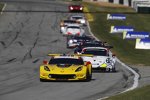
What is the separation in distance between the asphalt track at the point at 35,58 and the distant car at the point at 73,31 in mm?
845

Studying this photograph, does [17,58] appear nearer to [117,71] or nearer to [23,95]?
[117,71]

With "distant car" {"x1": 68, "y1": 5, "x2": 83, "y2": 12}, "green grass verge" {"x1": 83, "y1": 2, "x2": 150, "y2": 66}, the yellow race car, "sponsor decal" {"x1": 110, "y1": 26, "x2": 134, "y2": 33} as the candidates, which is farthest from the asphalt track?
"sponsor decal" {"x1": 110, "y1": 26, "x2": 134, "y2": 33}

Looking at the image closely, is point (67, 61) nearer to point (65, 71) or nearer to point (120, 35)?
point (65, 71)

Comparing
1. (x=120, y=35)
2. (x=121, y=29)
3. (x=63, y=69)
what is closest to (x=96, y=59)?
(x=63, y=69)

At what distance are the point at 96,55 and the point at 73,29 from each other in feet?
106

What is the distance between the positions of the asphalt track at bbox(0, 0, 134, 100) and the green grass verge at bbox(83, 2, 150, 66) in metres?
3.98

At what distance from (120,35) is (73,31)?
4.67 meters

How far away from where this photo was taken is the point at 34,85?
23.7 meters

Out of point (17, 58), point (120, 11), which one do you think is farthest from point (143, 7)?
point (17, 58)

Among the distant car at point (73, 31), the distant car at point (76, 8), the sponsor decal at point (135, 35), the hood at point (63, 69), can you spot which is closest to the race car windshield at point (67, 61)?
the hood at point (63, 69)

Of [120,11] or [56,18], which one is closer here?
[56,18]

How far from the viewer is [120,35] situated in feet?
212

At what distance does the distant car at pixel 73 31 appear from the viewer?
63844 mm

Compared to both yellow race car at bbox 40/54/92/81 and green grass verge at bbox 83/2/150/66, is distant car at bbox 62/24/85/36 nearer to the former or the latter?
green grass verge at bbox 83/2/150/66
